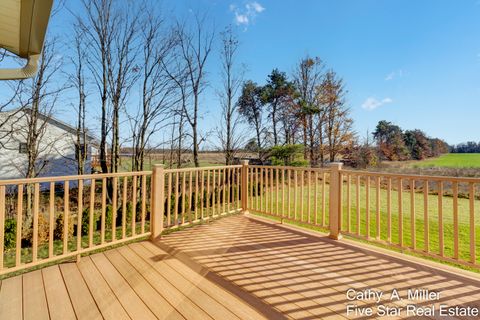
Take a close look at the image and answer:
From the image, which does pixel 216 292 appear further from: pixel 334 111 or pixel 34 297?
pixel 334 111

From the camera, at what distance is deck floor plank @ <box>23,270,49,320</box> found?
63.4 inches

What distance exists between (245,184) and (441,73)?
10741mm

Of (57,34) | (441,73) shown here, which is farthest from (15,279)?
(441,73)

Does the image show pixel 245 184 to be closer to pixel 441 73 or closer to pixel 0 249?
pixel 0 249

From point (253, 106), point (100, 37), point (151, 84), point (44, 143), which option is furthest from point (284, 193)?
point (253, 106)

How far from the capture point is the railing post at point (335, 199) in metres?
3.12

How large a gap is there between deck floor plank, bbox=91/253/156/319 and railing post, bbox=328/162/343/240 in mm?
2479

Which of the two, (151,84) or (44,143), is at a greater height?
(151,84)

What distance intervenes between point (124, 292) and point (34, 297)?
0.69m

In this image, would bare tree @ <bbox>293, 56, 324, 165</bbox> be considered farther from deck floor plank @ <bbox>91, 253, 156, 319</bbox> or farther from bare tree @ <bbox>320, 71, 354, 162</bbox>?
deck floor plank @ <bbox>91, 253, 156, 319</bbox>

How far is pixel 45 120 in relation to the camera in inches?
241

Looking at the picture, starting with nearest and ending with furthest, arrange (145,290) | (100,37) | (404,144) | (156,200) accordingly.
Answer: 1. (145,290)
2. (156,200)
3. (100,37)
4. (404,144)

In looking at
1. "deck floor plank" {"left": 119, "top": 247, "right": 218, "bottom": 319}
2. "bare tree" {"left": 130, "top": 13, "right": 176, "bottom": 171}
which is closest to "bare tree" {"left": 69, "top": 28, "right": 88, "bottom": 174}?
"bare tree" {"left": 130, "top": 13, "right": 176, "bottom": 171}

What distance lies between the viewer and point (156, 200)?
10.1ft
